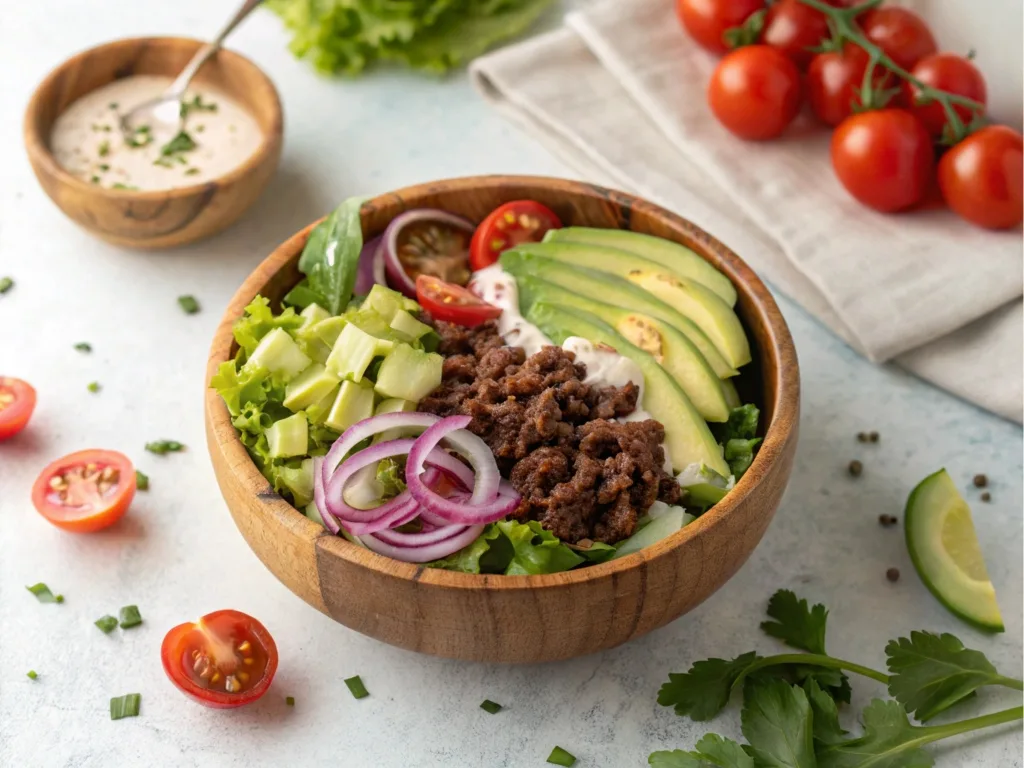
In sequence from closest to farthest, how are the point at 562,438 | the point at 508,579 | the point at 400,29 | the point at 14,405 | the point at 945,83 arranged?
the point at 508,579
the point at 562,438
the point at 14,405
the point at 945,83
the point at 400,29

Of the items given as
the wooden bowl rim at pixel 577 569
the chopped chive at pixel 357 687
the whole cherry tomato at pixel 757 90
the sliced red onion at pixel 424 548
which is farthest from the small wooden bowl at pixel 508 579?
the whole cherry tomato at pixel 757 90

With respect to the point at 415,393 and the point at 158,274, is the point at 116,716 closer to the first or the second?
the point at 415,393

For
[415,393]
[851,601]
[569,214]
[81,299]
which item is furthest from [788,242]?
[81,299]

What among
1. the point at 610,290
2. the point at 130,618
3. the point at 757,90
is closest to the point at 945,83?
the point at 757,90

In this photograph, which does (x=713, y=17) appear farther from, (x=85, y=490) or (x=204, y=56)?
(x=85, y=490)

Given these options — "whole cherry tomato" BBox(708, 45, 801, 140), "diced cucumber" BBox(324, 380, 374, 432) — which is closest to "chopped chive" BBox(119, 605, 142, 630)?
"diced cucumber" BBox(324, 380, 374, 432)

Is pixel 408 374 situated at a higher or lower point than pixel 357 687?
higher
